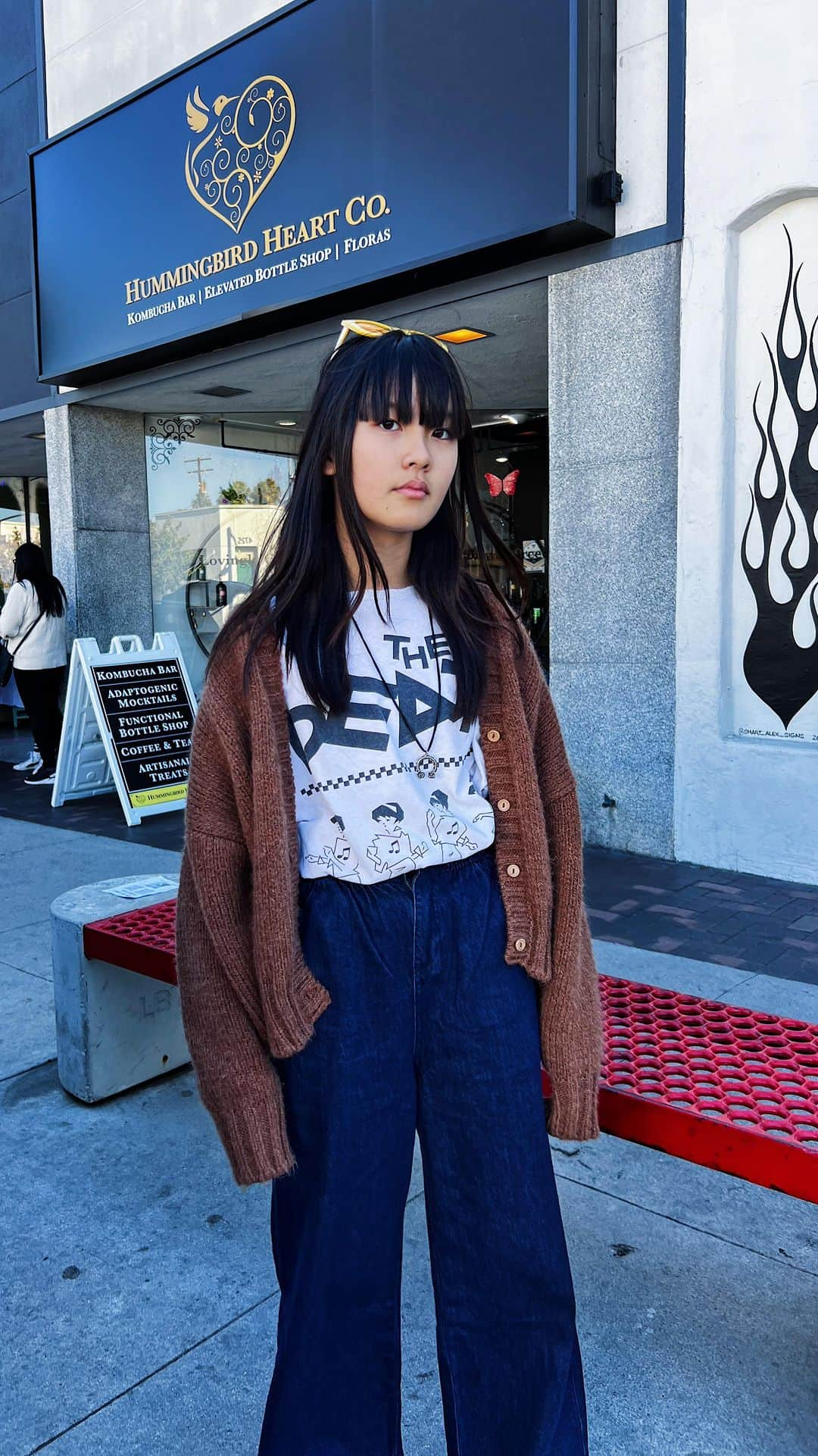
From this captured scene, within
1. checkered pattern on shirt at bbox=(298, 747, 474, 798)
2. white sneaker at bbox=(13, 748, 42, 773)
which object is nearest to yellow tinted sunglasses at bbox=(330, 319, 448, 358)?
checkered pattern on shirt at bbox=(298, 747, 474, 798)

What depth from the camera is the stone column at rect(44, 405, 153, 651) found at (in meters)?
8.73

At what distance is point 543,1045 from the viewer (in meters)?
1.61

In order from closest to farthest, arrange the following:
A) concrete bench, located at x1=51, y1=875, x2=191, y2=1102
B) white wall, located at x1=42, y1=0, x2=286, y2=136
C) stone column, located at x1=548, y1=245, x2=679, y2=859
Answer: concrete bench, located at x1=51, y1=875, x2=191, y2=1102, stone column, located at x1=548, y1=245, x2=679, y2=859, white wall, located at x1=42, y1=0, x2=286, y2=136

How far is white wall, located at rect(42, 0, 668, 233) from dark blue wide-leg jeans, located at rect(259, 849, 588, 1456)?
469 cm

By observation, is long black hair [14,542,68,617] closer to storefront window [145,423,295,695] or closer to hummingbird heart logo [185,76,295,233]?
storefront window [145,423,295,695]

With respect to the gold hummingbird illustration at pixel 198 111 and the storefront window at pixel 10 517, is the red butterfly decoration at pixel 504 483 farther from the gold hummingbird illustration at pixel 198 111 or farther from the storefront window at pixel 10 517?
the storefront window at pixel 10 517

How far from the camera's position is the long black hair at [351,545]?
4.98 feet

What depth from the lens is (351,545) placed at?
161 centimetres

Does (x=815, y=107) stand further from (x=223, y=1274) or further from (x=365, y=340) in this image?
(x=223, y=1274)

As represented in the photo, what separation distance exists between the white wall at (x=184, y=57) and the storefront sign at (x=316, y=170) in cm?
11

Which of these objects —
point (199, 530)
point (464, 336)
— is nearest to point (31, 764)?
point (199, 530)

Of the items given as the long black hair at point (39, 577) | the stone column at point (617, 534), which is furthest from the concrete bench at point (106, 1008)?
the long black hair at point (39, 577)

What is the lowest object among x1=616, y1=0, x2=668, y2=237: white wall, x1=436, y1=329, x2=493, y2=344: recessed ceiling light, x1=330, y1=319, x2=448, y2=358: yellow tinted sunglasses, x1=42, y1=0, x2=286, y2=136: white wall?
x1=330, y1=319, x2=448, y2=358: yellow tinted sunglasses

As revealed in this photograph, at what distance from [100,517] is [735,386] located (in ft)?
18.2
